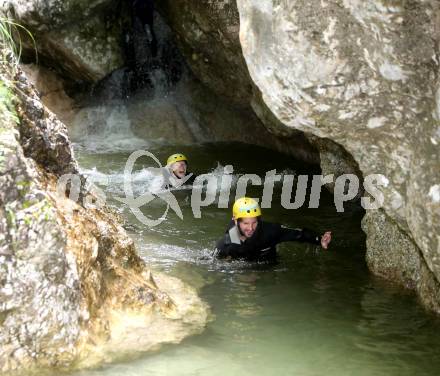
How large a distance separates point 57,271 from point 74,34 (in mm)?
10684

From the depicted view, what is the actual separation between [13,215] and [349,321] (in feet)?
11.8

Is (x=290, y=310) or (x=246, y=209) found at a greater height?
(x=246, y=209)

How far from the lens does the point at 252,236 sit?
796 centimetres

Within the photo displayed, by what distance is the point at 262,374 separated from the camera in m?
5.08

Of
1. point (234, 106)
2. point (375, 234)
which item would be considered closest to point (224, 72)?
point (234, 106)

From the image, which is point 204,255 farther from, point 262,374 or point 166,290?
point 262,374

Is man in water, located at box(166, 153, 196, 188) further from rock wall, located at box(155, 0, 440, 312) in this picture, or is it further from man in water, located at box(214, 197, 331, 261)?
rock wall, located at box(155, 0, 440, 312)

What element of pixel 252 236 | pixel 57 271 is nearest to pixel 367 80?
pixel 57 271

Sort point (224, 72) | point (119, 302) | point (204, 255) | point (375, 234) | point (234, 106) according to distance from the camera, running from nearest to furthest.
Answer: point (119, 302)
point (375, 234)
point (204, 255)
point (224, 72)
point (234, 106)

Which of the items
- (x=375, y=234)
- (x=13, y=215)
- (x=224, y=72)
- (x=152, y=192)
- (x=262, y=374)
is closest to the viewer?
(x=13, y=215)

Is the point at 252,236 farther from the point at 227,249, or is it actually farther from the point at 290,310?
the point at 290,310

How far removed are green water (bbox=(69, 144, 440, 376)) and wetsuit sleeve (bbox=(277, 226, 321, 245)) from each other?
46 cm

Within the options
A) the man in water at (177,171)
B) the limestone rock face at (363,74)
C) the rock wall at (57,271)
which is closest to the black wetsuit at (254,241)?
the rock wall at (57,271)

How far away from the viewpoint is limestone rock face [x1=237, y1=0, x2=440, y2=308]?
4.70 m
